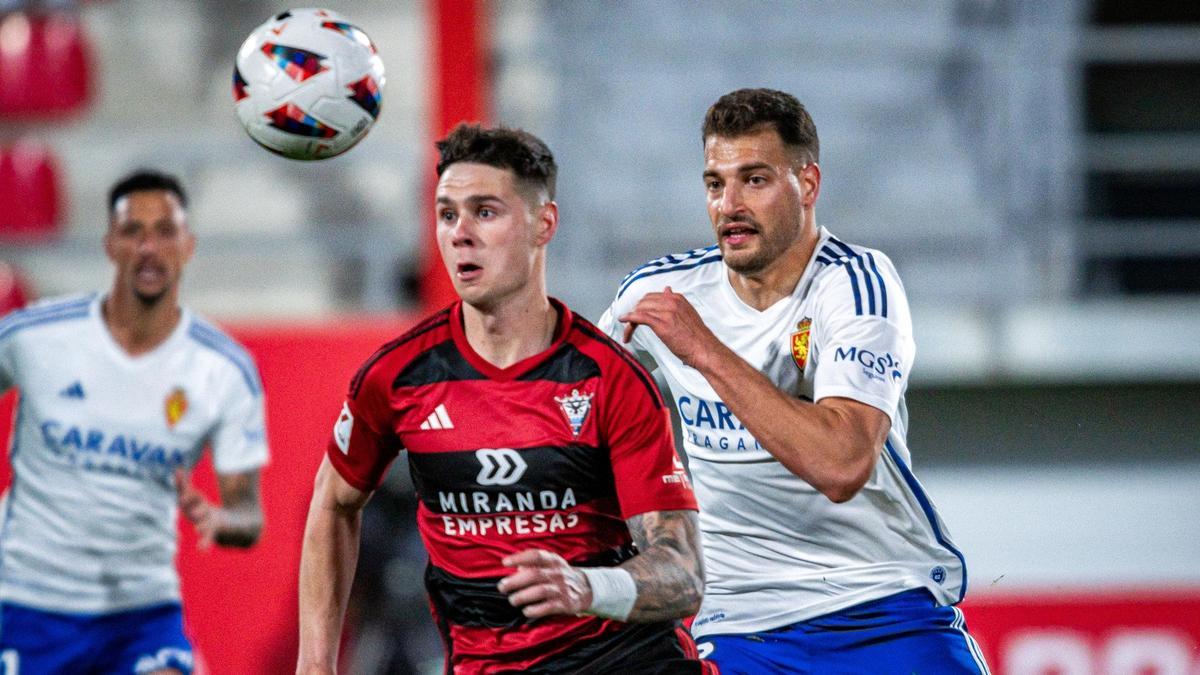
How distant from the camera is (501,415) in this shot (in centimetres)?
389

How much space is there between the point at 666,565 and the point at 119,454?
295 centimetres

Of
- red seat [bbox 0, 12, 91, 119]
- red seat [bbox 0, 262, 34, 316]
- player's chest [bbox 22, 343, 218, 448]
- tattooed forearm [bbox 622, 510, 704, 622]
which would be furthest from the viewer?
red seat [bbox 0, 12, 91, 119]

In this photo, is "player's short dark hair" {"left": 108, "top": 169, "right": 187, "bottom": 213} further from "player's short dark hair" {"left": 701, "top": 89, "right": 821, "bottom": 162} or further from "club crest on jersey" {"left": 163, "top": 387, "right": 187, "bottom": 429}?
"player's short dark hair" {"left": 701, "top": 89, "right": 821, "bottom": 162}

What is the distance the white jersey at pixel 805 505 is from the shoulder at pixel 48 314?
275 cm

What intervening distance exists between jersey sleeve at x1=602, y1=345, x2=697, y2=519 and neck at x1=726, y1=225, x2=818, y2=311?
629mm

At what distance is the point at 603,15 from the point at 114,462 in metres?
5.68

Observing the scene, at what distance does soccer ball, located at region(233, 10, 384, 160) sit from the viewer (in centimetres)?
471

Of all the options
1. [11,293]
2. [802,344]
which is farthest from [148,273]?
[11,293]

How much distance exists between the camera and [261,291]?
38.7 ft

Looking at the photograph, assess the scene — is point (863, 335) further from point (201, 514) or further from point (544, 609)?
point (201, 514)

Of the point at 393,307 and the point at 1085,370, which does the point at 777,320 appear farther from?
the point at 393,307

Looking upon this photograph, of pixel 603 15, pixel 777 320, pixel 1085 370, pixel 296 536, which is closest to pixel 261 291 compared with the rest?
pixel 603 15

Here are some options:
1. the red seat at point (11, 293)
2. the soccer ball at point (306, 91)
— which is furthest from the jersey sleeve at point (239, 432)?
the red seat at point (11, 293)

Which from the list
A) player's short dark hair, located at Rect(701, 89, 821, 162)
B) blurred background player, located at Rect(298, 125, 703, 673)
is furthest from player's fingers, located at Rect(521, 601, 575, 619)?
player's short dark hair, located at Rect(701, 89, 821, 162)
